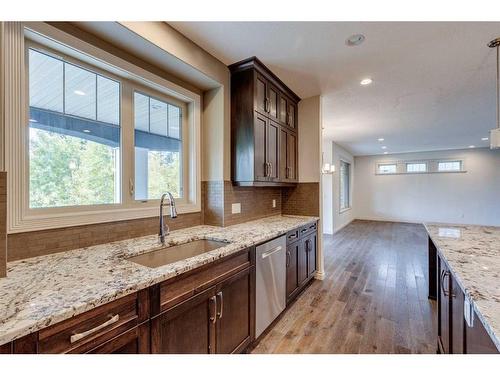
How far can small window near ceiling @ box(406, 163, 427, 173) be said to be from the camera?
7968 mm

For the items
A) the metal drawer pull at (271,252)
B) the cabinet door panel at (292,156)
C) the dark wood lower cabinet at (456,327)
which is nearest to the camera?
the dark wood lower cabinet at (456,327)

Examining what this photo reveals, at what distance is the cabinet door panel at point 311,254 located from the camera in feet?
9.69

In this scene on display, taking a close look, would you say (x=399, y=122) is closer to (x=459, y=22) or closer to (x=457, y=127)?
(x=457, y=127)

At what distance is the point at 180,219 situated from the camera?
2.28 m

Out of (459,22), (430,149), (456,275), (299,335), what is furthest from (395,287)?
(430,149)

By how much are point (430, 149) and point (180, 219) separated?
8.71m

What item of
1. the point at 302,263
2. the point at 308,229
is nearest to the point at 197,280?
the point at 302,263

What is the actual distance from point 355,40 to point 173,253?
2368 millimetres

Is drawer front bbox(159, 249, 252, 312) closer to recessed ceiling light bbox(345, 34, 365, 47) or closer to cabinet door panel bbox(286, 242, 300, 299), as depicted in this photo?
cabinet door panel bbox(286, 242, 300, 299)

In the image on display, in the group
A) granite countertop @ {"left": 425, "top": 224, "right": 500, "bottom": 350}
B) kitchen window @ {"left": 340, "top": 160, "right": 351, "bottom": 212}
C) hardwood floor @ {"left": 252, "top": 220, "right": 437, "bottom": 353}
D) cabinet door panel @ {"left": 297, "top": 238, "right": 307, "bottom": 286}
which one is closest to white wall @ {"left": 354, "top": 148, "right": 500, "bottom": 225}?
kitchen window @ {"left": 340, "top": 160, "right": 351, "bottom": 212}

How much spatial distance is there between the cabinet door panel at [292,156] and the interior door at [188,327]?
2069 mm

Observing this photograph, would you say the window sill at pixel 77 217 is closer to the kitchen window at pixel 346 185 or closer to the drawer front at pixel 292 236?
the drawer front at pixel 292 236

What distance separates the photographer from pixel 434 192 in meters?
7.82

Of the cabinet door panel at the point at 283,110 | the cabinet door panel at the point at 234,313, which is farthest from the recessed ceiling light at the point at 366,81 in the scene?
the cabinet door panel at the point at 234,313
